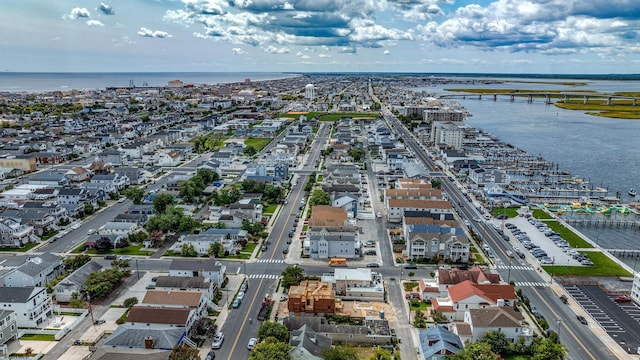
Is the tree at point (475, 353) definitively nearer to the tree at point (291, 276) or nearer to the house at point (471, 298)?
the house at point (471, 298)

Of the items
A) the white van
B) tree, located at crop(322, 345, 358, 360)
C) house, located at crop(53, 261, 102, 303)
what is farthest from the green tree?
house, located at crop(53, 261, 102, 303)

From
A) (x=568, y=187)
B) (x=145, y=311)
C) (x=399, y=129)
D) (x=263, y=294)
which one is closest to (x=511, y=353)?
(x=263, y=294)

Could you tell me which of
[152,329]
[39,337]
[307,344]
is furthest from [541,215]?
[39,337]

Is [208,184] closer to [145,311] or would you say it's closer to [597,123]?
[145,311]

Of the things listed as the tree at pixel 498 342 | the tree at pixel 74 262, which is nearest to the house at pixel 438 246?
the tree at pixel 498 342

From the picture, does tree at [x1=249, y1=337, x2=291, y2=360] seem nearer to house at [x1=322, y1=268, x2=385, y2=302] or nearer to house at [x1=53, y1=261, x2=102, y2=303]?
house at [x1=322, y1=268, x2=385, y2=302]

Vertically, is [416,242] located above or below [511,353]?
above
